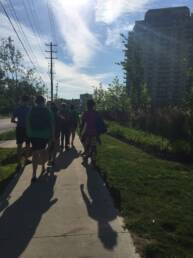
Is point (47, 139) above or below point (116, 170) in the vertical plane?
above

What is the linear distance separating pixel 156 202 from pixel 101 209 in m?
0.88

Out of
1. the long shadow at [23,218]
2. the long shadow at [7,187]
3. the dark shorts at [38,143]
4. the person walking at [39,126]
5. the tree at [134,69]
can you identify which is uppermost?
the tree at [134,69]

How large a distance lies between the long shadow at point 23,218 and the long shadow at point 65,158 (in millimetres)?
2363

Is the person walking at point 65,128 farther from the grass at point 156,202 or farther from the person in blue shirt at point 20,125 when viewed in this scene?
the person in blue shirt at point 20,125

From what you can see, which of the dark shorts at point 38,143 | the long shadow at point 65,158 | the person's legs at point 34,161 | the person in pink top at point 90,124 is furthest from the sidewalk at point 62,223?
the person in pink top at point 90,124

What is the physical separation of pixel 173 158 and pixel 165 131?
537 cm

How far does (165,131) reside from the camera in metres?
19.0

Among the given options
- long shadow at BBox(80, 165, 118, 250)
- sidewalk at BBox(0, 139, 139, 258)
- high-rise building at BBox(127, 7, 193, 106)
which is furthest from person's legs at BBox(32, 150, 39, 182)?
high-rise building at BBox(127, 7, 193, 106)

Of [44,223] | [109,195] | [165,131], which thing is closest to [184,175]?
[109,195]

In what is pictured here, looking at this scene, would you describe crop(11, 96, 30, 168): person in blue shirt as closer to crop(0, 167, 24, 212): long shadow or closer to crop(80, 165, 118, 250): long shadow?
crop(0, 167, 24, 212): long shadow

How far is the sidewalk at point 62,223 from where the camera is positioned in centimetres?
498

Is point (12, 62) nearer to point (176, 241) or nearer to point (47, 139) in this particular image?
point (47, 139)

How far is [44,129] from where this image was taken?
908 cm

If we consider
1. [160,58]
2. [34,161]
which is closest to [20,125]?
[34,161]
